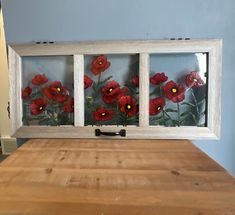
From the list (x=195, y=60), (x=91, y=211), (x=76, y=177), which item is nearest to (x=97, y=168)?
(x=76, y=177)

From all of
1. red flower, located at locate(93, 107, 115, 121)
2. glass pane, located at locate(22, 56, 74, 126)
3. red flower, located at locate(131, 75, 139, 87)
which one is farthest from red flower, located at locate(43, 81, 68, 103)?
red flower, located at locate(131, 75, 139, 87)

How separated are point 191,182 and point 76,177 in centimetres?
30

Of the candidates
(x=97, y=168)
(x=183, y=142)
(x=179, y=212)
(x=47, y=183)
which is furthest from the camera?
(x=183, y=142)

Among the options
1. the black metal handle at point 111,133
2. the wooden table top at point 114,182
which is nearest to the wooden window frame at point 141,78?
the black metal handle at point 111,133

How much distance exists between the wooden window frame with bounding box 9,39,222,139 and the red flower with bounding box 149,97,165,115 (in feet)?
0.08

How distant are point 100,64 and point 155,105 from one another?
11.5 inches

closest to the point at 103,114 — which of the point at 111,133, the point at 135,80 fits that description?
the point at 111,133

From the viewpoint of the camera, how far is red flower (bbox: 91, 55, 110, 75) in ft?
3.78

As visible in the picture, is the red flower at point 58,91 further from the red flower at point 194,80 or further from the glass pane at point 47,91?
the red flower at point 194,80

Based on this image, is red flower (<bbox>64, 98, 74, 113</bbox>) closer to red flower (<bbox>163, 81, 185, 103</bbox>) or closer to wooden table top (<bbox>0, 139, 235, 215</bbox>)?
wooden table top (<bbox>0, 139, 235, 215</bbox>)

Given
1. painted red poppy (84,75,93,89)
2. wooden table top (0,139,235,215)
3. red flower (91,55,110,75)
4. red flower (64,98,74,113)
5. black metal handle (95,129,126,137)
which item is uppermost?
red flower (91,55,110,75)

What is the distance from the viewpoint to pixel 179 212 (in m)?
0.54

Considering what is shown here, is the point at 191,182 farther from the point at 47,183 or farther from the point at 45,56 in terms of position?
the point at 45,56

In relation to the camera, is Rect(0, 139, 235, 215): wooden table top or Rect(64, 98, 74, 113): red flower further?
Rect(64, 98, 74, 113): red flower
